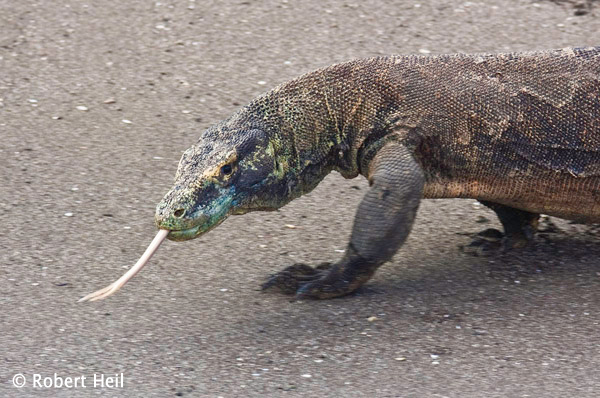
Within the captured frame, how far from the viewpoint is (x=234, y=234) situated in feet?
18.2

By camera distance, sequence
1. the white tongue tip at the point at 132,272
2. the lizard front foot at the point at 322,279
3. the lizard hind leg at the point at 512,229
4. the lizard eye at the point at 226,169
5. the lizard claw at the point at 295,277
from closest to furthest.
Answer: the white tongue tip at the point at 132,272 → the lizard eye at the point at 226,169 → the lizard front foot at the point at 322,279 → the lizard claw at the point at 295,277 → the lizard hind leg at the point at 512,229

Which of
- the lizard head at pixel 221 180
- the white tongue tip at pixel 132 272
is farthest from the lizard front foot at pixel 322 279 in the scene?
the white tongue tip at pixel 132 272

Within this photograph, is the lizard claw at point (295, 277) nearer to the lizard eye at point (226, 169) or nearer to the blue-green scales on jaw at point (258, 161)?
the blue-green scales on jaw at point (258, 161)

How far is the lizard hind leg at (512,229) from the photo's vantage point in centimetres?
527

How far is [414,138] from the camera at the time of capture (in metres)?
4.69

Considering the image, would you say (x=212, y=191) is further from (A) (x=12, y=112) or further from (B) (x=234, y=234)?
(A) (x=12, y=112)

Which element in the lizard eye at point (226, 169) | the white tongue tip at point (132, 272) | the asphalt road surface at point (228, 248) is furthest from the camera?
the lizard eye at point (226, 169)

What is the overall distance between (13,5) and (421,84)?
14.3ft

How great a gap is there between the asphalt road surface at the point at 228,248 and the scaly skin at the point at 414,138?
42cm

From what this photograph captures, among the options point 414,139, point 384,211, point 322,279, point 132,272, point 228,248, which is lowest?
point 228,248

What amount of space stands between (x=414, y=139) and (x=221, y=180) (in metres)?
0.92

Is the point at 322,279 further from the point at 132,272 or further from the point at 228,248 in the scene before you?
the point at 132,272

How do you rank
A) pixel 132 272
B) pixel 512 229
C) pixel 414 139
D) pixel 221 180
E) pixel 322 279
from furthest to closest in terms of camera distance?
pixel 512 229 → pixel 322 279 → pixel 414 139 → pixel 221 180 → pixel 132 272

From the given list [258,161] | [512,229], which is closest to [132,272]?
[258,161]
